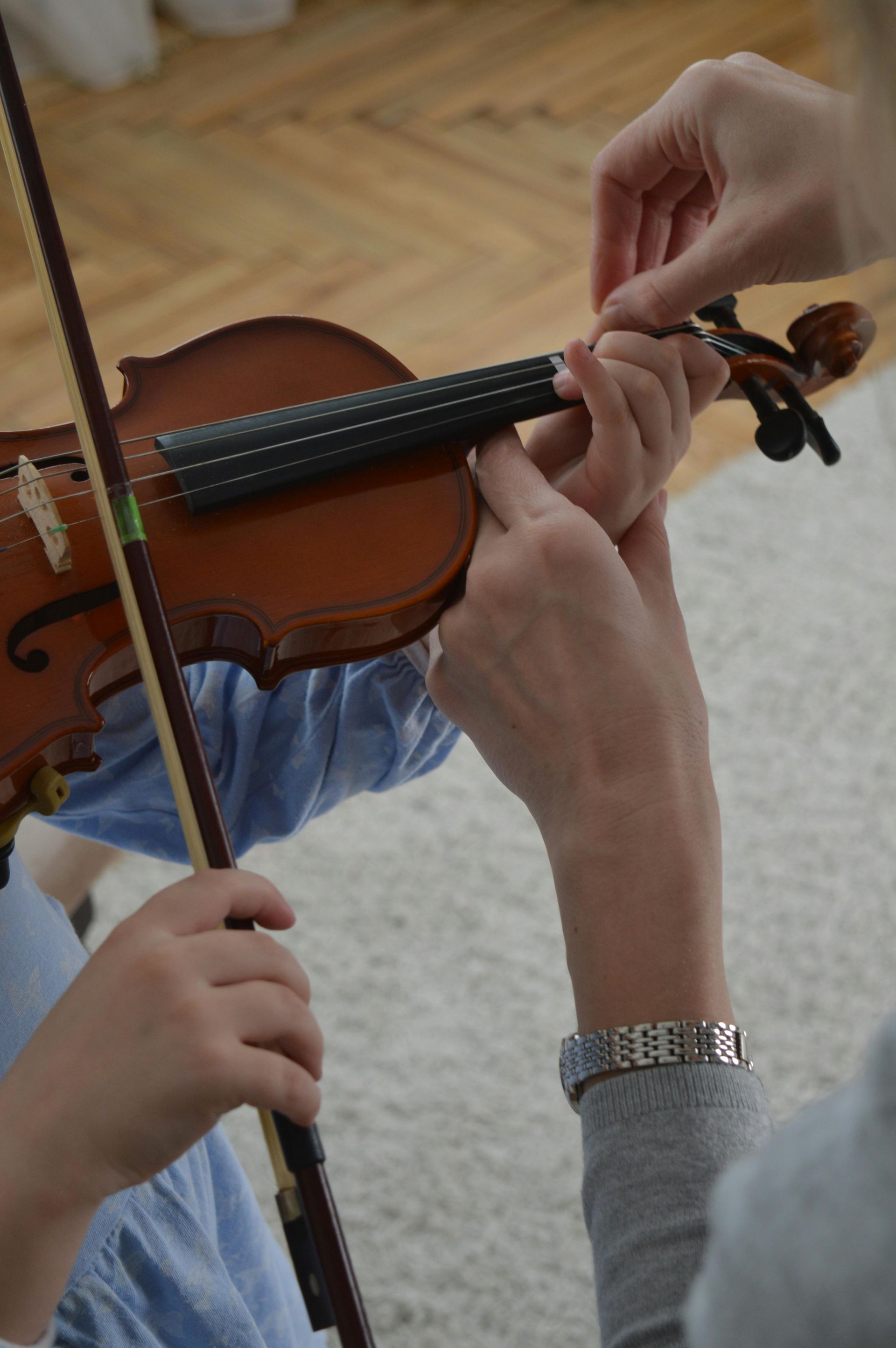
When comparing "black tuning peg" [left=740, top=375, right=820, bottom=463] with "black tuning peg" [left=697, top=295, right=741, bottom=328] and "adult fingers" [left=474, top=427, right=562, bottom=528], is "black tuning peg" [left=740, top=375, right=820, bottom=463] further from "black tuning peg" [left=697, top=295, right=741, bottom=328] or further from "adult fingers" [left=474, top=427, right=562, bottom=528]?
"adult fingers" [left=474, top=427, right=562, bottom=528]

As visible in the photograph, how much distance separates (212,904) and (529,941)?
108 centimetres

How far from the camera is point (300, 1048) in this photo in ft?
1.43

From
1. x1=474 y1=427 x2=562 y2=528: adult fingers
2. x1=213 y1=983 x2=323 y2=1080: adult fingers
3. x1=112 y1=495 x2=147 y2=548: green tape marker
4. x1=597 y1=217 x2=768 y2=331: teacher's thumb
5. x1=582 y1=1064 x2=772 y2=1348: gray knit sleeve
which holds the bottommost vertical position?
x1=582 y1=1064 x2=772 y2=1348: gray knit sleeve

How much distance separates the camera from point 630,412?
2.38 feet

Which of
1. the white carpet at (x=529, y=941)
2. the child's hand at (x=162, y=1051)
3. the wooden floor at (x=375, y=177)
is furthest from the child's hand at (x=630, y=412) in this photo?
the wooden floor at (x=375, y=177)

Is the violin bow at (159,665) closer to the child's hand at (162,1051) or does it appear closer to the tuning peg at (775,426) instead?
the child's hand at (162,1051)

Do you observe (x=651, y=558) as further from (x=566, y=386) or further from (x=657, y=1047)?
(x=657, y=1047)

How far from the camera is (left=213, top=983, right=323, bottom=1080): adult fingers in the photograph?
1.38ft

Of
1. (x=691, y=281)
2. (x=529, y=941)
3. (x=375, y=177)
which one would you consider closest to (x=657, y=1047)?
(x=691, y=281)

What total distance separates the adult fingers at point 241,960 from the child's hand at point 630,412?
382 mm

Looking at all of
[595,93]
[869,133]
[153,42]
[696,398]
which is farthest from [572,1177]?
[153,42]

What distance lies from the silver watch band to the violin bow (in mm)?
132

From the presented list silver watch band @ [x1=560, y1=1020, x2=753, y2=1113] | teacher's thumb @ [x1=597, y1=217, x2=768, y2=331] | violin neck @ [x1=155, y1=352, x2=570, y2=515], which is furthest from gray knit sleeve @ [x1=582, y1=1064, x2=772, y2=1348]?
teacher's thumb @ [x1=597, y1=217, x2=768, y2=331]

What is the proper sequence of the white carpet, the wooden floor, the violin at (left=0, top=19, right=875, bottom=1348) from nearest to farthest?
the violin at (left=0, top=19, right=875, bottom=1348) < the white carpet < the wooden floor
